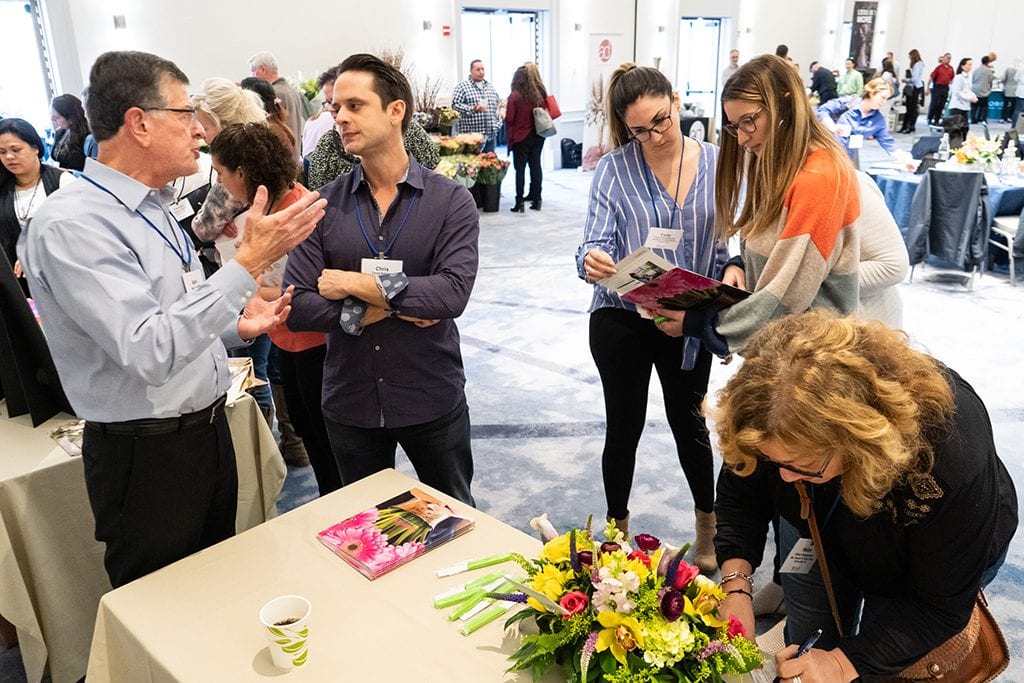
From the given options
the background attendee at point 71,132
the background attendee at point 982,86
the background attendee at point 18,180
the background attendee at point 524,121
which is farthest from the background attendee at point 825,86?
the background attendee at point 18,180

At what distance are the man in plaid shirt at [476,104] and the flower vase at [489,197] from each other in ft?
1.95

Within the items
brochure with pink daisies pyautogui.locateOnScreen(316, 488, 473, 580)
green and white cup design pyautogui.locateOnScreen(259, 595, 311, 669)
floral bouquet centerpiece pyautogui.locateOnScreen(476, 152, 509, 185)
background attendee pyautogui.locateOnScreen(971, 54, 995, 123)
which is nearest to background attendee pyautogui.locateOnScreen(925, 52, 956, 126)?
background attendee pyautogui.locateOnScreen(971, 54, 995, 123)

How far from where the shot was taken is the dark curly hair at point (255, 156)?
237 cm

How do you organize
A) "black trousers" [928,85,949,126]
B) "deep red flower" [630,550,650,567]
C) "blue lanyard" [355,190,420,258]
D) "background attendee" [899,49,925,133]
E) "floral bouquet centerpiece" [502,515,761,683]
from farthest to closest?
"black trousers" [928,85,949,126], "background attendee" [899,49,925,133], "blue lanyard" [355,190,420,258], "deep red flower" [630,550,650,567], "floral bouquet centerpiece" [502,515,761,683]

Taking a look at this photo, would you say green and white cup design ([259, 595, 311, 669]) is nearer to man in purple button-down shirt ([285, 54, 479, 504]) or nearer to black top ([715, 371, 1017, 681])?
man in purple button-down shirt ([285, 54, 479, 504])

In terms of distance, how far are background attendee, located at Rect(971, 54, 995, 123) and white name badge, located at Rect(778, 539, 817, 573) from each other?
18014mm

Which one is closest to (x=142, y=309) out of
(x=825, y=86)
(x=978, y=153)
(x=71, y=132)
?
(x=71, y=132)

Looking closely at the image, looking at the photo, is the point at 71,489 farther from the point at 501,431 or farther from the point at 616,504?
the point at 501,431

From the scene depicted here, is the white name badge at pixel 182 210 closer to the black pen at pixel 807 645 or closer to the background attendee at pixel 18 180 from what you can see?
the background attendee at pixel 18 180

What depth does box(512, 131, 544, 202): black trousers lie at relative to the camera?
863 cm

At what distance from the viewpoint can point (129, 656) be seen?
1.37 metres

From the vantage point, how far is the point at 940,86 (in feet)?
54.6

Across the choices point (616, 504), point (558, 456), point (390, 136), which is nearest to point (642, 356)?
point (616, 504)

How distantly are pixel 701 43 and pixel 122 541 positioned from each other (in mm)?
17245
